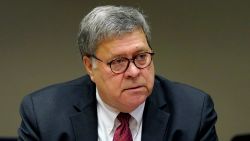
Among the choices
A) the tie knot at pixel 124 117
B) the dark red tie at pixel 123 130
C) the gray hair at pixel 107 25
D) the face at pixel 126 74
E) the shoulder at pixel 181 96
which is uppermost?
the gray hair at pixel 107 25

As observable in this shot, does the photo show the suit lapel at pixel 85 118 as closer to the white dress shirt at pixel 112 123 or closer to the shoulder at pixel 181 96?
the white dress shirt at pixel 112 123

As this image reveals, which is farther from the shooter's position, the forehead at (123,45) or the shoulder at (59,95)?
the shoulder at (59,95)

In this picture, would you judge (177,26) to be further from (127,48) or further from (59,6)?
(127,48)

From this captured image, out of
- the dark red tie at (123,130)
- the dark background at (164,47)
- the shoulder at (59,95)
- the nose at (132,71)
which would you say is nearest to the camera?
the nose at (132,71)

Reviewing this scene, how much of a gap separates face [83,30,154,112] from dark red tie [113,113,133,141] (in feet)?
0.39

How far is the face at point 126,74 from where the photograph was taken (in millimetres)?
1956

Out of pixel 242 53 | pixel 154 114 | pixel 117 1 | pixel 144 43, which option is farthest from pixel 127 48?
pixel 242 53

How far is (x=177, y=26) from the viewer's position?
339 cm

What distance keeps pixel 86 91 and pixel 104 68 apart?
31cm

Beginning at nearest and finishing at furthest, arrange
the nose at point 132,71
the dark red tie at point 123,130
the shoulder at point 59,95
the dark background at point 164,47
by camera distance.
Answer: the nose at point 132,71 → the dark red tie at point 123,130 → the shoulder at point 59,95 → the dark background at point 164,47

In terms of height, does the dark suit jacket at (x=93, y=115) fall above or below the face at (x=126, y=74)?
below

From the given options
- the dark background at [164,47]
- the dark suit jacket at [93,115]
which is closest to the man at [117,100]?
the dark suit jacket at [93,115]

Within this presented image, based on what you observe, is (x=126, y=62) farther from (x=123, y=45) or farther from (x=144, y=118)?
(x=144, y=118)

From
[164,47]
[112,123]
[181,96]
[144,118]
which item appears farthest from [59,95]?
[164,47]
